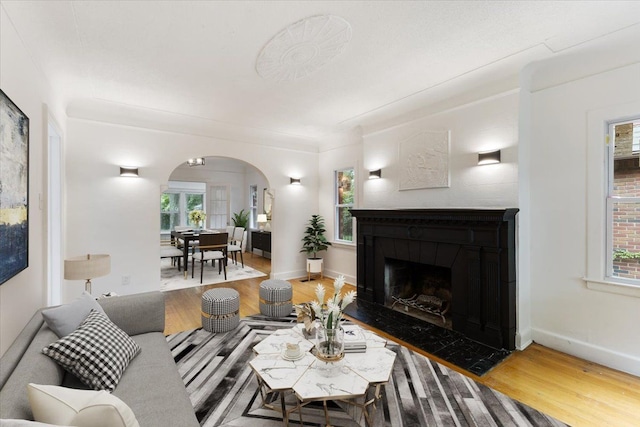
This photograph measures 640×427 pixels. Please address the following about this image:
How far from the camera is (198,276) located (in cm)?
598

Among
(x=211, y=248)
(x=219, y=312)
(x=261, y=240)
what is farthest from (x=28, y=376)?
(x=261, y=240)

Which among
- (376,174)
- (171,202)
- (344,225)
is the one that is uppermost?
(376,174)

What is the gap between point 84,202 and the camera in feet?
13.1

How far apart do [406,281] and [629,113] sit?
2.91 metres

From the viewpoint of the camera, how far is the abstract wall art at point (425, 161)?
355 cm

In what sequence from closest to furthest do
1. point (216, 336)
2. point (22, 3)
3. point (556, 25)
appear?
point (22, 3)
point (556, 25)
point (216, 336)

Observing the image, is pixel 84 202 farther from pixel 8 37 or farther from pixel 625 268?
pixel 625 268

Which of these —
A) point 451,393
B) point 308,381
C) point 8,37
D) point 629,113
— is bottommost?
point 451,393

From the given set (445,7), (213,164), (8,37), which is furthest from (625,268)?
(213,164)

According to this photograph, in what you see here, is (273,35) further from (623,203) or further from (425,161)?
(623,203)

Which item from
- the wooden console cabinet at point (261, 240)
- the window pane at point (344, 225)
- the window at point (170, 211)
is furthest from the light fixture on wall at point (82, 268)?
the window at point (170, 211)

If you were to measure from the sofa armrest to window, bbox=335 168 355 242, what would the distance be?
3526 millimetres

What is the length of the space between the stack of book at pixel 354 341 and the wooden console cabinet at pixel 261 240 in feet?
17.8

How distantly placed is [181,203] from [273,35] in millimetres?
8313
